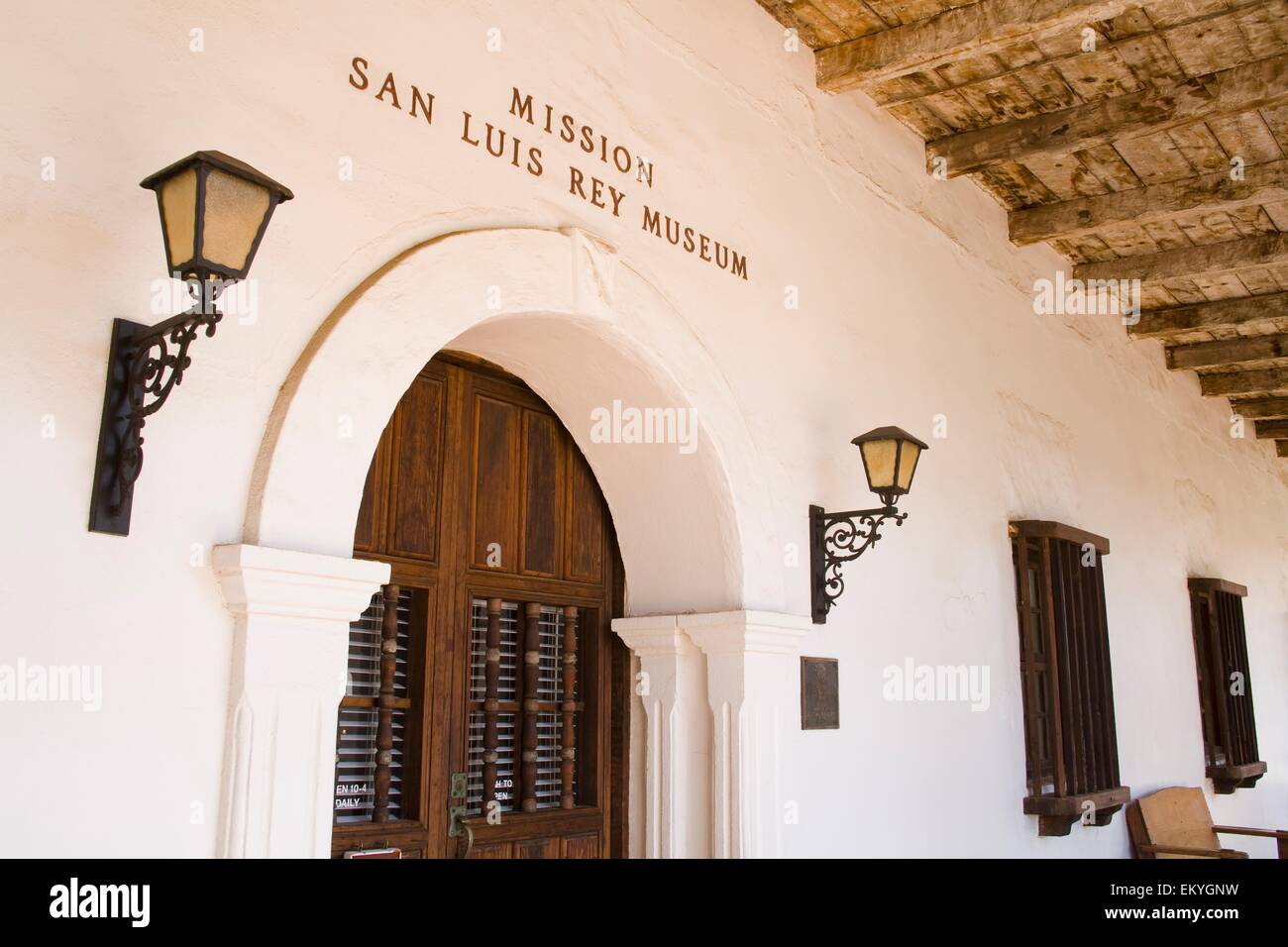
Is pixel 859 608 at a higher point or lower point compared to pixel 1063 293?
lower

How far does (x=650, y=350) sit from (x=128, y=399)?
1.84m

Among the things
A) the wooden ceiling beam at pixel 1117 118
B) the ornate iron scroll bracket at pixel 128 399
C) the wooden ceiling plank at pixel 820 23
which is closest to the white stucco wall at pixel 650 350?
the ornate iron scroll bracket at pixel 128 399

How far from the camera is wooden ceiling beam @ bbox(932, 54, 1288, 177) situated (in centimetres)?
512

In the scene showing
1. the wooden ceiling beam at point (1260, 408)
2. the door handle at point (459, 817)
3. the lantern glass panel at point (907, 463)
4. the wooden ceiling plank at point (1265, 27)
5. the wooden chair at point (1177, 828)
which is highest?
the wooden ceiling plank at point (1265, 27)

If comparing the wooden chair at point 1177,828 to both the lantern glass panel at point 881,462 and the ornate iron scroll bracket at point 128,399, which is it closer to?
the lantern glass panel at point 881,462

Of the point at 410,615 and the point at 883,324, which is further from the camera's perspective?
the point at 883,324

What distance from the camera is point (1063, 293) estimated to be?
7641 mm

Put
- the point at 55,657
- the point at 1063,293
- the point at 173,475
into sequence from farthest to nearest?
the point at 1063,293 → the point at 173,475 → the point at 55,657

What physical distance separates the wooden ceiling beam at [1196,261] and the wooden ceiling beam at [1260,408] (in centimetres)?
407

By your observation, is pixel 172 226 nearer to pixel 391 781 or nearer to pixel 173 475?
pixel 173 475

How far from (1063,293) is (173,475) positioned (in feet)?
21.2

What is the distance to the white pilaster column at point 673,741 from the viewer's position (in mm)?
4102

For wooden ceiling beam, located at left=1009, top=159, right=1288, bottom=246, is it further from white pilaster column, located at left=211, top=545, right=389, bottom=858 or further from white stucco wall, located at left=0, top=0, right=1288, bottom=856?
white pilaster column, located at left=211, top=545, right=389, bottom=858
